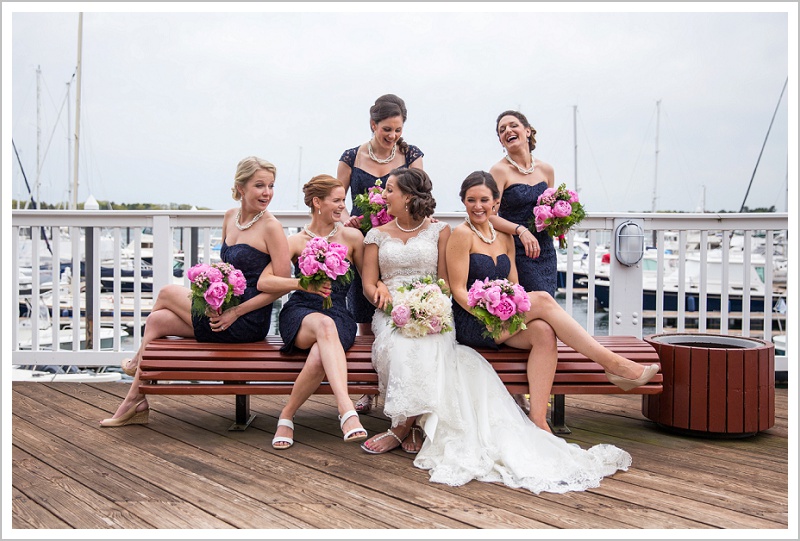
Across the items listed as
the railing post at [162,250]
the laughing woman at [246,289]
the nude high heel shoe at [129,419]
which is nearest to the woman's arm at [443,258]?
the laughing woman at [246,289]

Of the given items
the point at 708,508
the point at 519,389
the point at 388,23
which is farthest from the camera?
the point at 388,23

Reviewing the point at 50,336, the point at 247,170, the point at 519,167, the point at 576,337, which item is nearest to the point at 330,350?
the point at 247,170

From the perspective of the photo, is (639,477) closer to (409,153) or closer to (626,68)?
(409,153)

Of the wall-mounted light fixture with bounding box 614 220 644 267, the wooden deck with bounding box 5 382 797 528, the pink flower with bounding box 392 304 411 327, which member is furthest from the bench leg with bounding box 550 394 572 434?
the wall-mounted light fixture with bounding box 614 220 644 267

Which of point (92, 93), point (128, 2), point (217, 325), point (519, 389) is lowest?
point (519, 389)

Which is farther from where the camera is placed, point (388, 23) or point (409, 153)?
point (388, 23)

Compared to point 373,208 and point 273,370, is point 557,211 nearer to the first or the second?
point 373,208

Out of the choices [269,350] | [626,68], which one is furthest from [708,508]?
[626,68]

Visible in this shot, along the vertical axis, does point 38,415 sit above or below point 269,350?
below

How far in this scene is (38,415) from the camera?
426 cm

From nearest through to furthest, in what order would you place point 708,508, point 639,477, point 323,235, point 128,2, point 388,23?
point 708,508 < point 639,477 < point 323,235 < point 128,2 < point 388,23

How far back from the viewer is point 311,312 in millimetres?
3830

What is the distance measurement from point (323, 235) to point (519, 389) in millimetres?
1334

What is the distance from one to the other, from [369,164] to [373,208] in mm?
349
